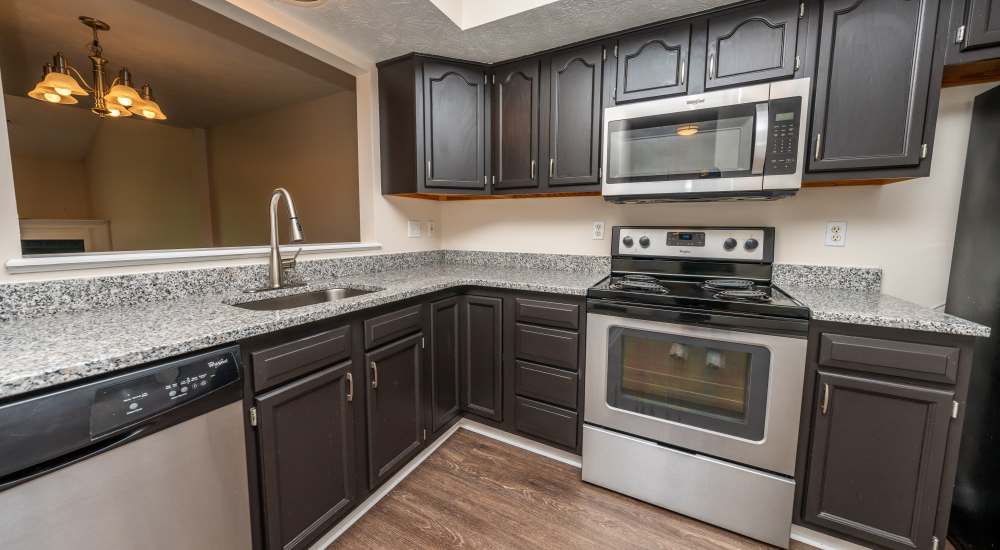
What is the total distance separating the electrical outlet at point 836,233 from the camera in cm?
177

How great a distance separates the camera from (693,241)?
1958 millimetres

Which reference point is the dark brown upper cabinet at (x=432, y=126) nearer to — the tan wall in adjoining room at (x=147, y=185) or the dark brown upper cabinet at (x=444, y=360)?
the dark brown upper cabinet at (x=444, y=360)

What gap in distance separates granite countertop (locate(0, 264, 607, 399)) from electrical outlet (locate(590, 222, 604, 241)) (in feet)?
2.13

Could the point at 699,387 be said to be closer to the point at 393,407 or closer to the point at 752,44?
the point at 393,407

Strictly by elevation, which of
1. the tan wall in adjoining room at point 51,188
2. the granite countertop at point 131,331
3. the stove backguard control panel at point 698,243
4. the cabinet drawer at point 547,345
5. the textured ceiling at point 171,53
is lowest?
the cabinet drawer at point 547,345

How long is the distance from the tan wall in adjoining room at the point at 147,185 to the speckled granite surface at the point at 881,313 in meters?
4.26

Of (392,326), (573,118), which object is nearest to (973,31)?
(573,118)

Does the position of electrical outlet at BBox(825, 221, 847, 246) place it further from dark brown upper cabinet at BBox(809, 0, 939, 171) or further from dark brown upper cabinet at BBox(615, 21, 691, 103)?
dark brown upper cabinet at BBox(615, 21, 691, 103)

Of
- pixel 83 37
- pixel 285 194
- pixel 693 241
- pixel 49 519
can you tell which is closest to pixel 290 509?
pixel 49 519

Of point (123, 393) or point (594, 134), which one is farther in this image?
point (594, 134)

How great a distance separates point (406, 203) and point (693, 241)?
5.68ft

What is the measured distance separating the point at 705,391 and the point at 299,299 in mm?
1809

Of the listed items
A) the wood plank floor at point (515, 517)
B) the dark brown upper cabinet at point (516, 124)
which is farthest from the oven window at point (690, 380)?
the dark brown upper cabinet at point (516, 124)

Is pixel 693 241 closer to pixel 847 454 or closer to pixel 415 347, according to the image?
pixel 847 454
